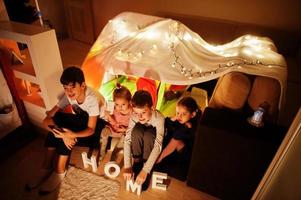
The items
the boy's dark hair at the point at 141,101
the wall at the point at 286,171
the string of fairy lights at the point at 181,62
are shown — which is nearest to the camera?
the wall at the point at 286,171

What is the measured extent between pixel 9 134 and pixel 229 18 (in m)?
2.89

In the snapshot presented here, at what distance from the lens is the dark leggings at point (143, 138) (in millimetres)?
1408

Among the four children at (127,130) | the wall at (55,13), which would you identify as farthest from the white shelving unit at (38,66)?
the wall at (55,13)

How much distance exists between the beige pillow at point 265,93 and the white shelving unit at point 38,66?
132 centimetres

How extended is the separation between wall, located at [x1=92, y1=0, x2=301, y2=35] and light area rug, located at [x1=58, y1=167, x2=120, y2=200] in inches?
104

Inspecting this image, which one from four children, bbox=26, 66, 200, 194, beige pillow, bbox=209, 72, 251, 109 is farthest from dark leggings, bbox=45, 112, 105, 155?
beige pillow, bbox=209, 72, 251, 109

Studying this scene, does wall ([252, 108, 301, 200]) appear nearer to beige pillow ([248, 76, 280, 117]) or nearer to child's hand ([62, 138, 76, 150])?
beige pillow ([248, 76, 280, 117])

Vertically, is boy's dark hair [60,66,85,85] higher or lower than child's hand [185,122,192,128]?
higher

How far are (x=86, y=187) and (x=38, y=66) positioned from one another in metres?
0.85

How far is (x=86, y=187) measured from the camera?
4.76 ft

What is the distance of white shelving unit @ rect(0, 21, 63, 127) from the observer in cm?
140

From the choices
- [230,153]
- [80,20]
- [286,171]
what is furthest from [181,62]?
[80,20]

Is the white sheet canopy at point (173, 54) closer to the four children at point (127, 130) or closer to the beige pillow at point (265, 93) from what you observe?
the beige pillow at point (265, 93)

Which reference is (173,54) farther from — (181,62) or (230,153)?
(230,153)
